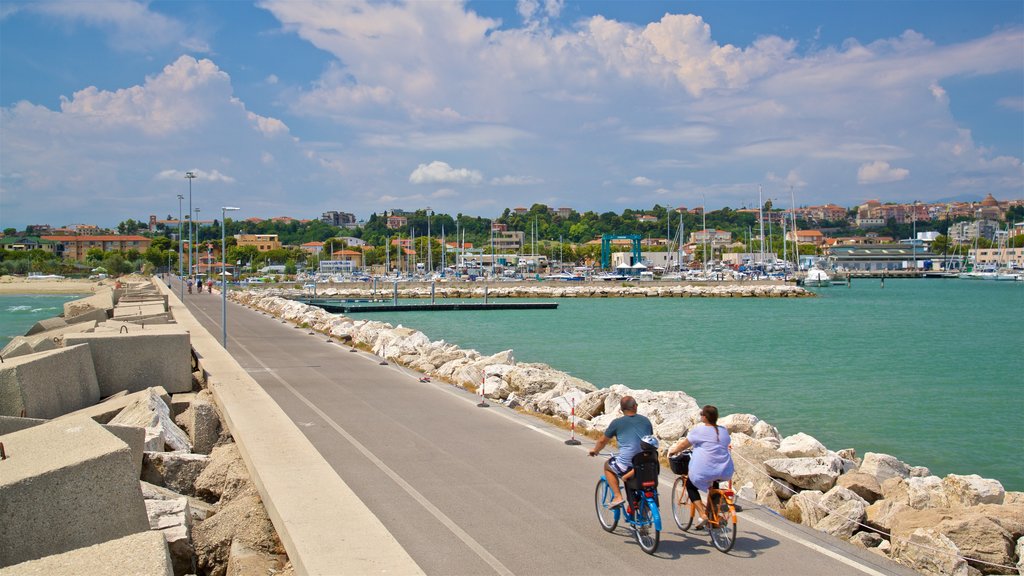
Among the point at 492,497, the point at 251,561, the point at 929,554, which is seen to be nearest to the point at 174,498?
the point at 251,561

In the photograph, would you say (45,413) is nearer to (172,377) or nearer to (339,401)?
(172,377)

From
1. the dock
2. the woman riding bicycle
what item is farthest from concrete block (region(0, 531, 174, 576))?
the dock

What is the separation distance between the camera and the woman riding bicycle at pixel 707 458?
8.66 m

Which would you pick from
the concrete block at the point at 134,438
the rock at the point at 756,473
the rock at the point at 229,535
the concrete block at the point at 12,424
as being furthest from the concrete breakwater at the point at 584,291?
the rock at the point at 229,535

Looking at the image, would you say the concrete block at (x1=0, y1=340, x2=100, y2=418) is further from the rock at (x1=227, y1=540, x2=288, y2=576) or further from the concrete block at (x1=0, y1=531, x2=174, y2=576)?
the concrete block at (x1=0, y1=531, x2=174, y2=576)

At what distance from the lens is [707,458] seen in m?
8.70

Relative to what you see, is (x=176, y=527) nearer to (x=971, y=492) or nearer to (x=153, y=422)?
(x=153, y=422)

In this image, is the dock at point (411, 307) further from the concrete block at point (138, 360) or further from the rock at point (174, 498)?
the rock at point (174, 498)

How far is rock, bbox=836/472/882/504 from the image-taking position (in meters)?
12.0

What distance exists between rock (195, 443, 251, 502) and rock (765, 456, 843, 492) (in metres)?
7.64

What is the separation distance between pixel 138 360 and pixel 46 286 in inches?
4892

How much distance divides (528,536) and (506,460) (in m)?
3.66

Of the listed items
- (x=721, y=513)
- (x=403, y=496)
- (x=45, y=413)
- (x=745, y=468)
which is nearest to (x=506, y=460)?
(x=403, y=496)

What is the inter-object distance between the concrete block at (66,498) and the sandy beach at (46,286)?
117 m
